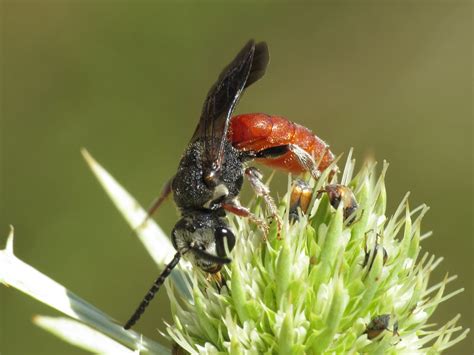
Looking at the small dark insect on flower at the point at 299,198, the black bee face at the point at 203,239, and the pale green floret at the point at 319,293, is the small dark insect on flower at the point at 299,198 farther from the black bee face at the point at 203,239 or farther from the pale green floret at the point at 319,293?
the black bee face at the point at 203,239

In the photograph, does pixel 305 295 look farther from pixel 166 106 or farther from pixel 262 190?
pixel 166 106

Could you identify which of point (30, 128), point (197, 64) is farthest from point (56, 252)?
point (197, 64)

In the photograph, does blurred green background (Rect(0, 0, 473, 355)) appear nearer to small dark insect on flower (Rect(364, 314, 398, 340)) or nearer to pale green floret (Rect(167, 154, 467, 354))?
pale green floret (Rect(167, 154, 467, 354))

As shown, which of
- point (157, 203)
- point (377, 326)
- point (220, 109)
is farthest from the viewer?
point (157, 203)

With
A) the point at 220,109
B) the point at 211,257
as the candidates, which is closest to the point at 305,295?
the point at 211,257

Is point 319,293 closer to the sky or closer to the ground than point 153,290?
closer to the sky

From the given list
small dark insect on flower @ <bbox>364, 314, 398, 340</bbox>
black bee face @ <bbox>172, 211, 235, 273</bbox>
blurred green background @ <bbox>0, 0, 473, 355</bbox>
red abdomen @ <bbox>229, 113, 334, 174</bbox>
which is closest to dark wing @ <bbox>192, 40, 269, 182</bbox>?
red abdomen @ <bbox>229, 113, 334, 174</bbox>

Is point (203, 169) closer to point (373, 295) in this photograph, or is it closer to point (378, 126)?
point (373, 295)
